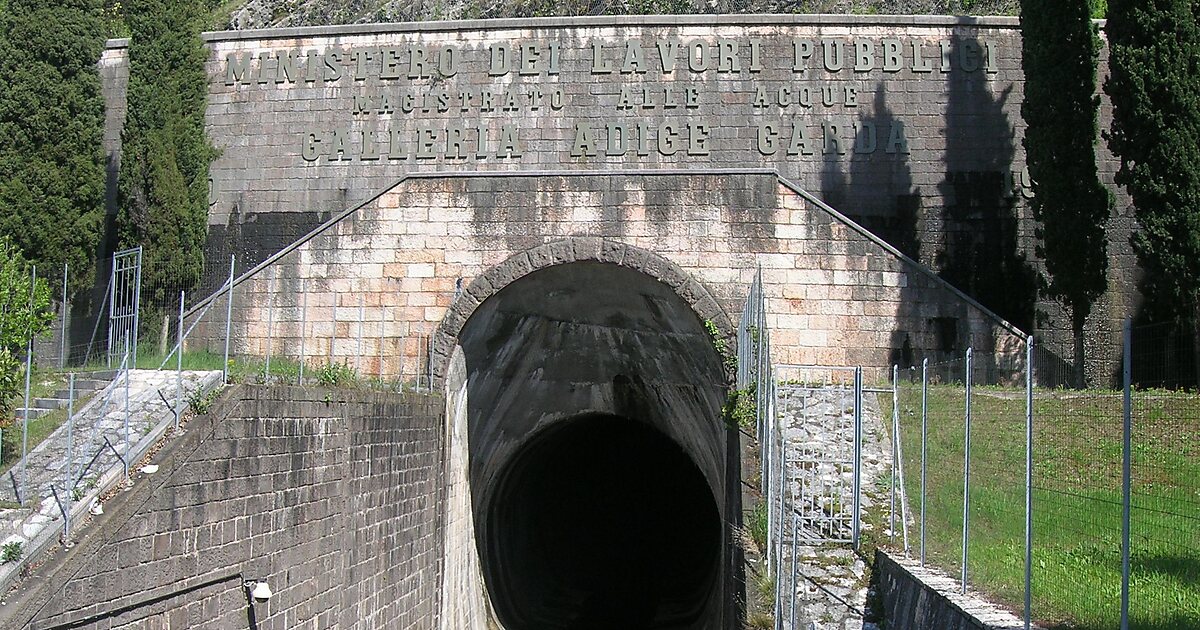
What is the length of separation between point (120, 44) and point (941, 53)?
15.9 meters

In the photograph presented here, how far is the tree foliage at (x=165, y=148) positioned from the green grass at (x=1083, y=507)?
15831 mm

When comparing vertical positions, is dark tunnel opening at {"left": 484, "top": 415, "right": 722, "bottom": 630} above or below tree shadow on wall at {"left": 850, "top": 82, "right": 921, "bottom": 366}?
below

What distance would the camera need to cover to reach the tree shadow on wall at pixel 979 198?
20359 millimetres

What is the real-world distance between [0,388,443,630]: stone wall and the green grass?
5.75m

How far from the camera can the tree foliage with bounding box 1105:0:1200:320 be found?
1600cm

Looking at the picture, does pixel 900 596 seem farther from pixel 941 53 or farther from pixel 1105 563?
pixel 941 53

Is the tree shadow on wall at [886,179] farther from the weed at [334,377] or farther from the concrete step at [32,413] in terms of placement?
the concrete step at [32,413]

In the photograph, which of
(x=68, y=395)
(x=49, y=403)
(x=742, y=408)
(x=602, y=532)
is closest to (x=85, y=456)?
(x=49, y=403)

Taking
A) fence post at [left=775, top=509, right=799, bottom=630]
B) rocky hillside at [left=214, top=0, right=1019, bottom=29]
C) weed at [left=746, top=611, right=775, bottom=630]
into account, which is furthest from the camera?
rocky hillside at [left=214, top=0, right=1019, bottom=29]

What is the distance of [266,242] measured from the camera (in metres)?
21.5

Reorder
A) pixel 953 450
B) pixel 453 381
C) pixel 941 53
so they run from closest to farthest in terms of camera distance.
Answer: pixel 953 450
pixel 453 381
pixel 941 53

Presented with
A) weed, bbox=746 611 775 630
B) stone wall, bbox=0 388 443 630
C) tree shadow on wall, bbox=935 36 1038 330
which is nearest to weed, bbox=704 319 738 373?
stone wall, bbox=0 388 443 630

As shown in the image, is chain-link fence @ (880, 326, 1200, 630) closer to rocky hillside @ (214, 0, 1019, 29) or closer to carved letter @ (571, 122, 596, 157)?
carved letter @ (571, 122, 596, 157)

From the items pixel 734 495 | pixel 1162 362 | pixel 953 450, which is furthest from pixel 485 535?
pixel 1162 362
